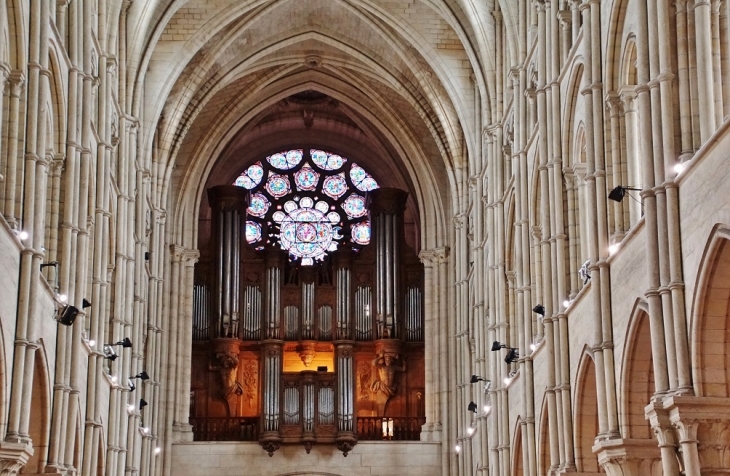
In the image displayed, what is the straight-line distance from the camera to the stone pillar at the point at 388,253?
45.8 m

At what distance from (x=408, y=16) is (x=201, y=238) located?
14357mm

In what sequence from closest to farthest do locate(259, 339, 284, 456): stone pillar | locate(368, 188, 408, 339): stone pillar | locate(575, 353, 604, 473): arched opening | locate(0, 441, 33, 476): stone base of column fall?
locate(0, 441, 33, 476): stone base of column, locate(575, 353, 604, 473): arched opening, locate(259, 339, 284, 456): stone pillar, locate(368, 188, 408, 339): stone pillar

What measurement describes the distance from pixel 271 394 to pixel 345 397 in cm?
246

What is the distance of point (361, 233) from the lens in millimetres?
49594

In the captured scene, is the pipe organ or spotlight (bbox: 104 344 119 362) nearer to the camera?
spotlight (bbox: 104 344 119 362)

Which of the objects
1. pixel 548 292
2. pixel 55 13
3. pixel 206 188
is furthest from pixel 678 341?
pixel 206 188

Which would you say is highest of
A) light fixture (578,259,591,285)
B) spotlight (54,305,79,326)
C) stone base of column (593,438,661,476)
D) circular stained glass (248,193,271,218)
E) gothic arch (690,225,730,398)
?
circular stained glass (248,193,271,218)

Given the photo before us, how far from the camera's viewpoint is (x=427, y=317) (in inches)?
1761

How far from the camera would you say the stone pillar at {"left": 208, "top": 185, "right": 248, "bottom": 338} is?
45.1 m

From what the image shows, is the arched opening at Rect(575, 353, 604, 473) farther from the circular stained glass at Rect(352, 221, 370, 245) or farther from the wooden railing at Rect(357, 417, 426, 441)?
the circular stained glass at Rect(352, 221, 370, 245)

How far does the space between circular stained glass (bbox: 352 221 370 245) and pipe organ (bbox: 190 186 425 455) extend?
55.1 inches

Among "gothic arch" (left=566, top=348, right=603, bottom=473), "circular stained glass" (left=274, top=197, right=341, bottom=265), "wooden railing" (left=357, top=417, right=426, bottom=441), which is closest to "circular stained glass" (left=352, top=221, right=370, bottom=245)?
"circular stained glass" (left=274, top=197, right=341, bottom=265)

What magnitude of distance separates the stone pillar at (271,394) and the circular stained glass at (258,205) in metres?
6.45

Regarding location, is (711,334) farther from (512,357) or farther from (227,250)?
(227,250)
